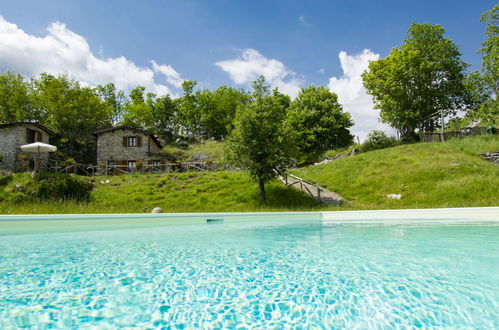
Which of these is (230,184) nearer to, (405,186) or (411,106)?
(405,186)

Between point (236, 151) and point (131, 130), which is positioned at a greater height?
point (131, 130)

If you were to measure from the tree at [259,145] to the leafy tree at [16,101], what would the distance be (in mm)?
35633

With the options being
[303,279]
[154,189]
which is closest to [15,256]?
[303,279]

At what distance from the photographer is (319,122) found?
1419 inches

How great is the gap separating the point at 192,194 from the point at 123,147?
1993cm

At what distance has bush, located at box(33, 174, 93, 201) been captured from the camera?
51.2 feet

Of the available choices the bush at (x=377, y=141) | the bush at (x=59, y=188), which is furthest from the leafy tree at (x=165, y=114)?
the bush at (x=377, y=141)

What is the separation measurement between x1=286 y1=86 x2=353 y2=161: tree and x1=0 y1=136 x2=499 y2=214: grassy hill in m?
12.2

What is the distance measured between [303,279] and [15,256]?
16.4 ft

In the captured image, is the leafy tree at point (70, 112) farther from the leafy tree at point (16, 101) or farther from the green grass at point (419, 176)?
the green grass at point (419, 176)

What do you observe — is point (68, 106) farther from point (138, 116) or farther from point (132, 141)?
point (138, 116)

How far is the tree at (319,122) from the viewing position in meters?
34.8

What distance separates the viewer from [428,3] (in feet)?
49.0

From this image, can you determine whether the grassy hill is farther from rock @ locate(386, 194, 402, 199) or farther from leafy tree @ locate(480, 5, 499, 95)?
leafy tree @ locate(480, 5, 499, 95)
